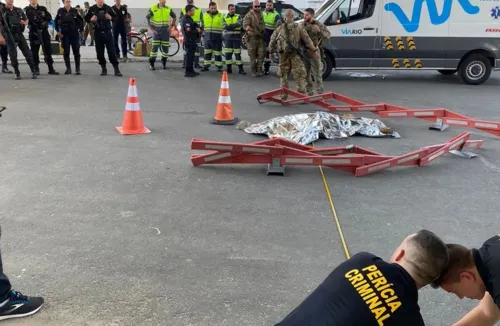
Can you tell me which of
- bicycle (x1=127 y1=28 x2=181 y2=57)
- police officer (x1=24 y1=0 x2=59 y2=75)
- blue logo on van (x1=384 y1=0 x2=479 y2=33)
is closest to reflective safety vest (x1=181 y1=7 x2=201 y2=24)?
bicycle (x1=127 y1=28 x2=181 y2=57)

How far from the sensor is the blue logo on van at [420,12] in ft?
38.1

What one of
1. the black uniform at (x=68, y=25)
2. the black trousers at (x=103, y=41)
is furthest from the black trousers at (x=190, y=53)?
the black uniform at (x=68, y=25)

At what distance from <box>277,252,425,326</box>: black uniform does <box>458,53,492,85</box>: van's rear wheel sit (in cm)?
1197

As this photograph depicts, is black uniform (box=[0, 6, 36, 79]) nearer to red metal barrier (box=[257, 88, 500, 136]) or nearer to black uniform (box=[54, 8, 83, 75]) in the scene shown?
black uniform (box=[54, 8, 83, 75])

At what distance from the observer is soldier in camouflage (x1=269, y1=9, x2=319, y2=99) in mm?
9680

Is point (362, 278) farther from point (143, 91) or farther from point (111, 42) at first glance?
point (111, 42)

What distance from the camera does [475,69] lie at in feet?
40.1

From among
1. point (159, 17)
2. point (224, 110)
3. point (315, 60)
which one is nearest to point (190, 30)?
point (159, 17)

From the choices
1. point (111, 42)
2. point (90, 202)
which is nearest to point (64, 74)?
point (111, 42)

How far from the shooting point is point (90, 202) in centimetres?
→ 471

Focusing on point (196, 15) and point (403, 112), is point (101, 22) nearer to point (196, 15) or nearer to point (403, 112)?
point (196, 15)

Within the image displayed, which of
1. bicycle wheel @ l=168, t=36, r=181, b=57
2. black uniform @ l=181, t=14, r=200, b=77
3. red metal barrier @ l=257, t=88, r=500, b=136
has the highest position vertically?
black uniform @ l=181, t=14, r=200, b=77

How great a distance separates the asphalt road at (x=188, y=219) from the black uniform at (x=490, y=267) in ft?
4.44

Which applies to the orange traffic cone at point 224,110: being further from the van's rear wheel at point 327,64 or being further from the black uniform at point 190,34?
the black uniform at point 190,34
